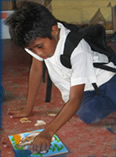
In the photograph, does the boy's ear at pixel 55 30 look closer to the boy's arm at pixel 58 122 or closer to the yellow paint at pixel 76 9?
the boy's arm at pixel 58 122

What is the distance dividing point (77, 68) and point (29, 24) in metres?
0.29

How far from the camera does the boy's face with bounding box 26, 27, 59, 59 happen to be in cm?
106

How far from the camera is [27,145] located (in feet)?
3.76

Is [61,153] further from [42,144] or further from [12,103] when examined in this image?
[12,103]

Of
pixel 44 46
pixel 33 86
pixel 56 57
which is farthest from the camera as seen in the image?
pixel 33 86

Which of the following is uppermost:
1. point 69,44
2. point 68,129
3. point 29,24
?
point 29,24

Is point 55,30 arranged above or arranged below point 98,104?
above

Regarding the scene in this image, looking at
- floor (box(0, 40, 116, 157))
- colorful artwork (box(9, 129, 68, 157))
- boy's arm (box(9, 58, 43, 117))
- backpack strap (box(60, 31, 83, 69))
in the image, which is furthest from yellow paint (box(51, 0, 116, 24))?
colorful artwork (box(9, 129, 68, 157))

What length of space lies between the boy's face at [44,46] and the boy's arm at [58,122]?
0.68ft

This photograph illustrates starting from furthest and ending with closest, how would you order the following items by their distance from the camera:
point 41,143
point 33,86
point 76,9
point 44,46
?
point 76,9 → point 33,86 → point 44,46 → point 41,143

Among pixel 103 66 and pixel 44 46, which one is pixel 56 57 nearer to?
pixel 44 46

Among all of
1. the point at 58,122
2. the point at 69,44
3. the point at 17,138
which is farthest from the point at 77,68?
the point at 17,138

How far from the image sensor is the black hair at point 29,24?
3.39 ft

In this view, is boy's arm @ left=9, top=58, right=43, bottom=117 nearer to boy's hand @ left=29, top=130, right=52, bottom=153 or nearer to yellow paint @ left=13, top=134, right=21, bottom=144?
yellow paint @ left=13, top=134, right=21, bottom=144
